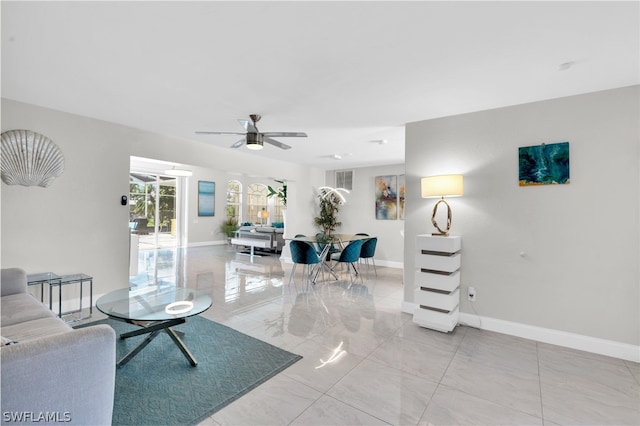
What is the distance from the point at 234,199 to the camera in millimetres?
11266

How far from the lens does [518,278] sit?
10.3 ft

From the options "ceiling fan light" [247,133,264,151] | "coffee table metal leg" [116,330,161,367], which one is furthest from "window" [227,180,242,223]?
"coffee table metal leg" [116,330,161,367]

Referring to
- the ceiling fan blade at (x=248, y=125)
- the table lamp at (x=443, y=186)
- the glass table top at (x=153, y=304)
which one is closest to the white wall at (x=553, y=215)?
the table lamp at (x=443, y=186)

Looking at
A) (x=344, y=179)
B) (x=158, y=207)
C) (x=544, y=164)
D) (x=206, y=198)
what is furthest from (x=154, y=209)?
(x=544, y=164)

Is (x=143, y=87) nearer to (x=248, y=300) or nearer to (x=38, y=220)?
(x=38, y=220)

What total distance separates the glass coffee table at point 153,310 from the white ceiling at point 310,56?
6.63ft

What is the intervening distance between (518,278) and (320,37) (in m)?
3.08

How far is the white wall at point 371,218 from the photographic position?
7.02m

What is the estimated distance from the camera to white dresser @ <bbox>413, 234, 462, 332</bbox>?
3.13 meters

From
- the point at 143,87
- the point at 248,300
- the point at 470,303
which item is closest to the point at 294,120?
the point at 143,87

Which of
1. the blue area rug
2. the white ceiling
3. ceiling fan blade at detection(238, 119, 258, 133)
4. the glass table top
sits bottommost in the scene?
the blue area rug

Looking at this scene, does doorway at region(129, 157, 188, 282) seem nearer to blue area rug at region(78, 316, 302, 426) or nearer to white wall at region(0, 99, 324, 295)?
white wall at region(0, 99, 324, 295)

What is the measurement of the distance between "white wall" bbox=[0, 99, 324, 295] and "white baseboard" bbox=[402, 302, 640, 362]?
4.67 m

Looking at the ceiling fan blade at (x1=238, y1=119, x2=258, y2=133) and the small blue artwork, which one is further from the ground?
the ceiling fan blade at (x1=238, y1=119, x2=258, y2=133)
